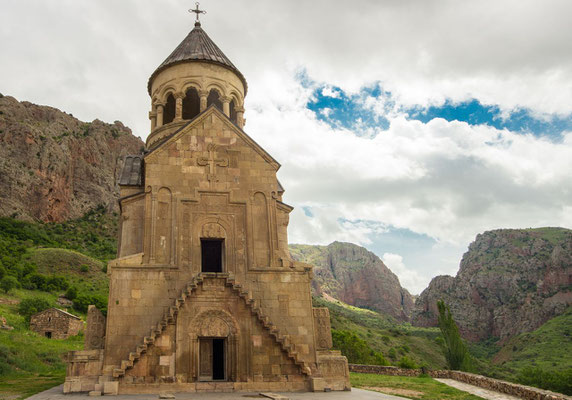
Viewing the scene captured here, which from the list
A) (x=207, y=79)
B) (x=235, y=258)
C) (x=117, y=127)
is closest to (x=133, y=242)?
(x=235, y=258)

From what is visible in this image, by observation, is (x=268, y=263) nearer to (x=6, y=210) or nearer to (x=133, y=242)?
(x=133, y=242)

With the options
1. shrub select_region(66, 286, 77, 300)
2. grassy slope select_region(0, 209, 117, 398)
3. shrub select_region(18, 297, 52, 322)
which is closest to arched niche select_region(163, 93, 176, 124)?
grassy slope select_region(0, 209, 117, 398)

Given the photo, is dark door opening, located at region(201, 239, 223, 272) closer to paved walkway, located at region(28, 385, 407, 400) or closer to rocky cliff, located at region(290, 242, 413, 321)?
paved walkway, located at region(28, 385, 407, 400)

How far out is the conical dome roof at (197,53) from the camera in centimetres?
1706

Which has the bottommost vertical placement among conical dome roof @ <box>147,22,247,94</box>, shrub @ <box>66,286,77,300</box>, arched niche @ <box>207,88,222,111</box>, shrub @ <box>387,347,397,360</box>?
shrub @ <box>387,347,397,360</box>

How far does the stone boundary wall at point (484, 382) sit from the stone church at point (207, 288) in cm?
502

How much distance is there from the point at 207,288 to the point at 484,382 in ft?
34.5

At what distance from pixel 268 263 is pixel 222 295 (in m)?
1.87

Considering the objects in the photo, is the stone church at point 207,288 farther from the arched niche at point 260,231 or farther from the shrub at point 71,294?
the shrub at point 71,294

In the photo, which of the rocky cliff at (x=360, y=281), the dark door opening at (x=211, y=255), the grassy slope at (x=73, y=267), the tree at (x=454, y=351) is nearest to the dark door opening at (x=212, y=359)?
the dark door opening at (x=211, y=255)

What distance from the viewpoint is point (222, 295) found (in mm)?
11906

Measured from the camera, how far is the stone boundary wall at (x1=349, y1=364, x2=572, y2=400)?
38.0 feet

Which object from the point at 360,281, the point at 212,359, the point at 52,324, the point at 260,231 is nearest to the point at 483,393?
the point at 212,359

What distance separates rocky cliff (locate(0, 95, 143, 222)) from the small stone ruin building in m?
46.3
